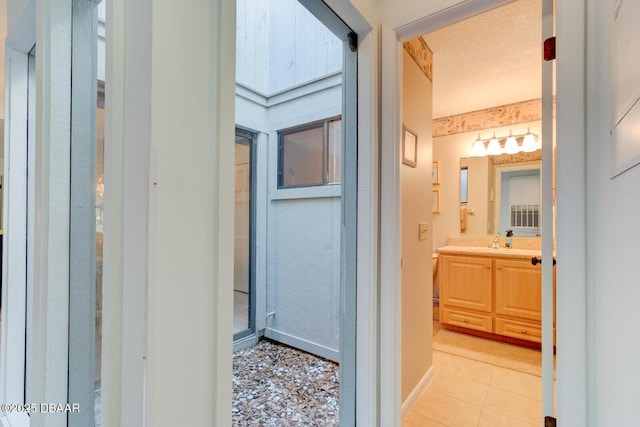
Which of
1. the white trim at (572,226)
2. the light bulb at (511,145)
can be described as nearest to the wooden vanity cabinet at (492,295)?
the light bulb at (511,145)

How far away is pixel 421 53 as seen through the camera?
6.59 ft

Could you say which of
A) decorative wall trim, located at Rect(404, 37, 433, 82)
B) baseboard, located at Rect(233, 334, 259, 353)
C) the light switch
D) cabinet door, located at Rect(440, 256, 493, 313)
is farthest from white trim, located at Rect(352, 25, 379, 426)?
cabinet door, located at Rect(440, 256, 493, 313)

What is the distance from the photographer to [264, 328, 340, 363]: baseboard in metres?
2.24

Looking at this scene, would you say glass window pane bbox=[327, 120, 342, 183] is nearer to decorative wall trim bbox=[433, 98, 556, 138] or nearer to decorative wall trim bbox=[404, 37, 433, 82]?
decorative wall trim bbox=[404, 37, 433, 82]

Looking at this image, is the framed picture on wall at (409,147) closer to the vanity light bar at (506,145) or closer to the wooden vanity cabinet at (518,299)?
the wooden vanity cabinet at (518,299)

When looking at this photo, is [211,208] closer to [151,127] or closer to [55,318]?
[151,127]

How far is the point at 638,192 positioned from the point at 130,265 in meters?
1.14

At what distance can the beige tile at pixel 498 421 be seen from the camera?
5.51ft

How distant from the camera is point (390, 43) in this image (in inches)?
56.1

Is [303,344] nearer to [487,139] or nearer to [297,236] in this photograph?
[297,236]

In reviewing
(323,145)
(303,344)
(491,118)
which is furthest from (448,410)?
(491,118)

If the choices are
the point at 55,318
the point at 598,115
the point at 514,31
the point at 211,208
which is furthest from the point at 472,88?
the point at 55,318

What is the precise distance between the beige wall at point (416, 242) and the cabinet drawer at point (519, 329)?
105cm

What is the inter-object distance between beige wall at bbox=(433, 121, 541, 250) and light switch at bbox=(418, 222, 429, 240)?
1680mm
